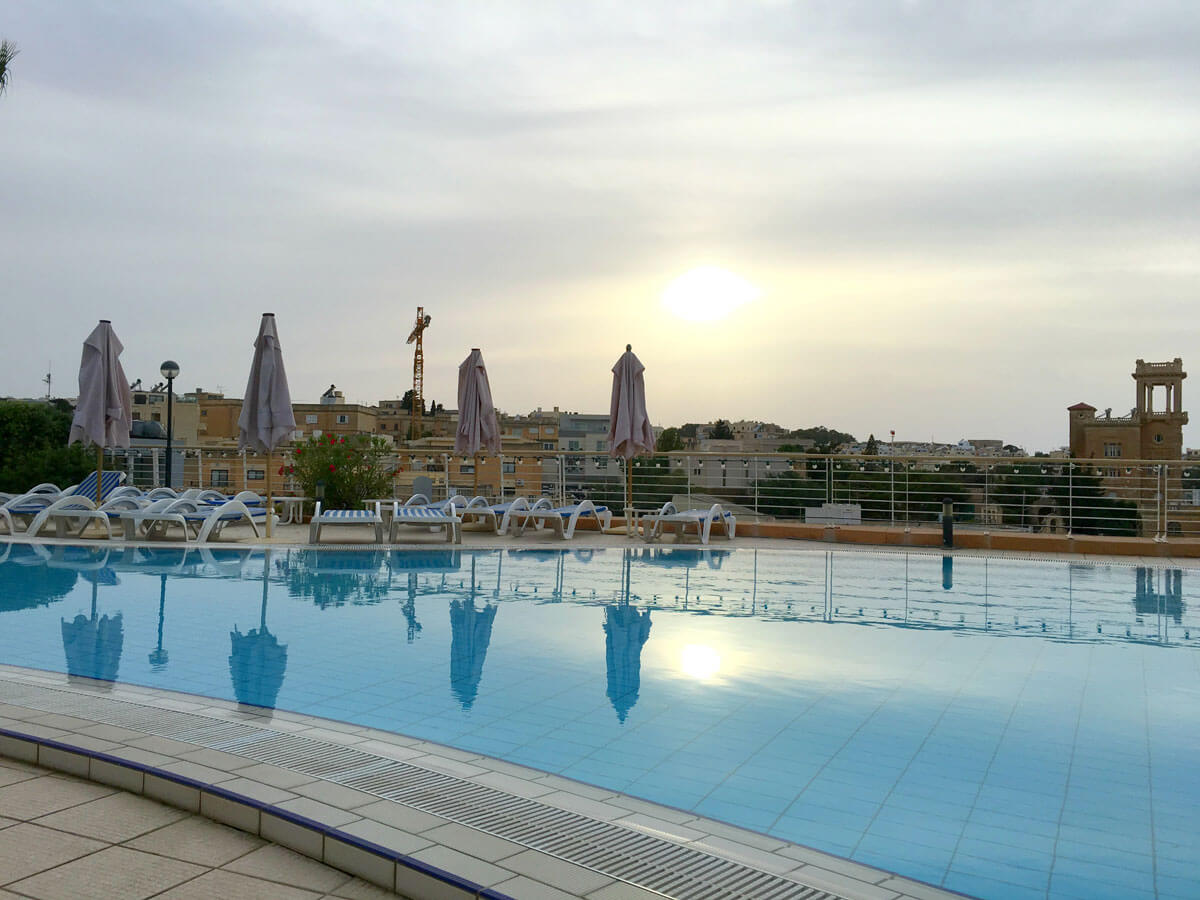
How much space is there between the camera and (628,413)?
11.9 meters

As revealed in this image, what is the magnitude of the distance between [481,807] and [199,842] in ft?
2.47

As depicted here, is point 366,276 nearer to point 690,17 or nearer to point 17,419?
point 690,17

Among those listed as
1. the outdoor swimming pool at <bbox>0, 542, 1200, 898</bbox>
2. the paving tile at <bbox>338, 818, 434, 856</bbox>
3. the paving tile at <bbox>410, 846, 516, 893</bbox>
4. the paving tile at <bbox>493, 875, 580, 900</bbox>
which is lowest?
the outdoor swimming pool at <bbox>0, 542, 1200, 898</bbox>

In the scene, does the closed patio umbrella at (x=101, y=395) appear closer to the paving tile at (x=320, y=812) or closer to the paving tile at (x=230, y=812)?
the paving tile at (x=230, y=812)

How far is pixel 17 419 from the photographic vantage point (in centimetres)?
2830

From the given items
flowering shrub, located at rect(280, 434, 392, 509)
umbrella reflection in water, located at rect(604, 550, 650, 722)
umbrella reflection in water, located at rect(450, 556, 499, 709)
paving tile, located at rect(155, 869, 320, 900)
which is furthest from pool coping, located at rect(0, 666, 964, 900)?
flowering shrub, located at rect(280, 434, 392, 509)

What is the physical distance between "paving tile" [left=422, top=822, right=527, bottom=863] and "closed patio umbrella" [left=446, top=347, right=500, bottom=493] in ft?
33.7

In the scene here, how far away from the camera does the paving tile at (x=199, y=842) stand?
2.45 meters

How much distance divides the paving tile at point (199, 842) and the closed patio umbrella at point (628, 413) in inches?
367

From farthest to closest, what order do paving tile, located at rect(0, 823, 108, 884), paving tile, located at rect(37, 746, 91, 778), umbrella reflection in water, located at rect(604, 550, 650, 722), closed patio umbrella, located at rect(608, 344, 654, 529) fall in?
closed patio umbrella, located at rect(608, 344, 654, 529)
umbrella reflection in water, located at rect(604, 550, 650, 722)
paving tile, located at rect(37, 746, 91, 778)
paving tile, located at rect(0, 823, 108, 884)

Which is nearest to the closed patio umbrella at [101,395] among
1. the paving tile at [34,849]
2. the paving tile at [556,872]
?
the paving tile at [34,849]

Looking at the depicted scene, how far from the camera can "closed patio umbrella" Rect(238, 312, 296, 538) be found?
1090 cm

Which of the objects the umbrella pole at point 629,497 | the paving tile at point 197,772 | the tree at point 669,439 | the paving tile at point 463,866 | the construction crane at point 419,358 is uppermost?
the construction crane at point 419,358

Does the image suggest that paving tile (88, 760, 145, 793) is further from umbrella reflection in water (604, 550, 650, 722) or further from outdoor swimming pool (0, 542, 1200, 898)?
umbrella reflection in water (604, 550, 650, 722)
